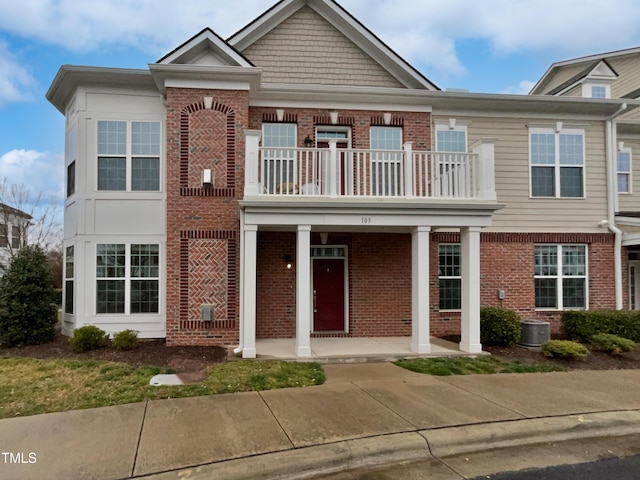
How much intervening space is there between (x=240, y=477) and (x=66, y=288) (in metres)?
8.97

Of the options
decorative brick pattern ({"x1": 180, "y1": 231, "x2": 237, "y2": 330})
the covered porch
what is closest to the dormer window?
the covered porch

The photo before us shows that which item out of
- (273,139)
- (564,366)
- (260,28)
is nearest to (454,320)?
(564,366)

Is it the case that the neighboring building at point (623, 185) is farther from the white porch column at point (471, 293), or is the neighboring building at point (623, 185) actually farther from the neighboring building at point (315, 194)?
the white porch column at point (471, 293)

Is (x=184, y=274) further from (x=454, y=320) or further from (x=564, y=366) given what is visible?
(x=564, y=366)

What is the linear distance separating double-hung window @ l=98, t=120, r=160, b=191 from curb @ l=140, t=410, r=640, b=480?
786 centimetres

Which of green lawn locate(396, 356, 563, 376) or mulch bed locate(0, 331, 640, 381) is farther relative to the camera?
mulch bed locate(0, 331, 640, 381)

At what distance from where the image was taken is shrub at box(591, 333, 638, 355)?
8.86 metres

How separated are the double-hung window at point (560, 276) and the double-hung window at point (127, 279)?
10.0 m

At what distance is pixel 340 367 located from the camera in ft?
26.0

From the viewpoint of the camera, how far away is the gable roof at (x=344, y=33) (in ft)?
37.1

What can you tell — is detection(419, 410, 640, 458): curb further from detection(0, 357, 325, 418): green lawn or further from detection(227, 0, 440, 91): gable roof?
detection(227, 0, 440, 91): gable roof

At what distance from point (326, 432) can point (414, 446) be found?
0.96 m

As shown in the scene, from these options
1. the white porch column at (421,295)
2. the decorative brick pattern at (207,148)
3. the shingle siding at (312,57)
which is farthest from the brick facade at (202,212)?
the white porch column at (421,295)

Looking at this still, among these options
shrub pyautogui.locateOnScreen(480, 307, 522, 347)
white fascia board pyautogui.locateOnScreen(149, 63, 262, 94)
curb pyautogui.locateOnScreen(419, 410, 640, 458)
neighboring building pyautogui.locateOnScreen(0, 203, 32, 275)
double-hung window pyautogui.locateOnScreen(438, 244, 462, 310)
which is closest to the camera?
curb pyautogui.locateOnScreen(419, 410, 640, 458)
